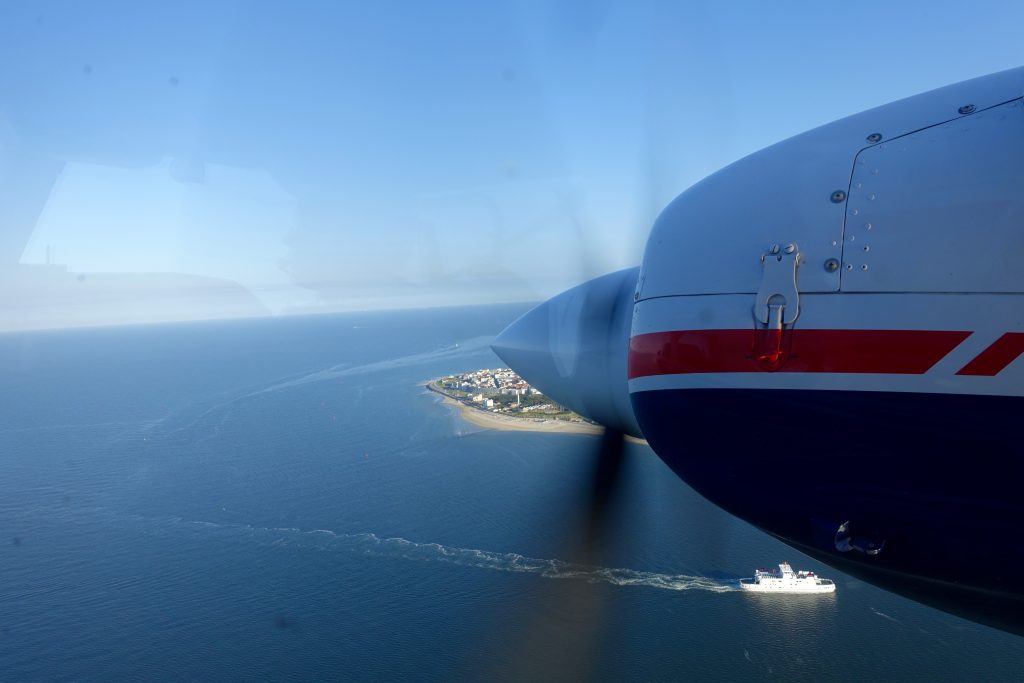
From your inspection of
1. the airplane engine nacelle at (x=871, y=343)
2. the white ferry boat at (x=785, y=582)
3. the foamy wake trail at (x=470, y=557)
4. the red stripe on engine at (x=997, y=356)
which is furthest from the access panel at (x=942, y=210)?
the white ferry boat at (x=785, y=582)

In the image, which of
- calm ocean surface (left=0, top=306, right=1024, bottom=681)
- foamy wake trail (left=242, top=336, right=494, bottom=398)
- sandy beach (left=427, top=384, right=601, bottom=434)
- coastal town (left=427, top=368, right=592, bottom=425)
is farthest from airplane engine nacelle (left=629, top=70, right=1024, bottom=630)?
foamy wake trail (left=242, top=336, right=494, bottom=398)

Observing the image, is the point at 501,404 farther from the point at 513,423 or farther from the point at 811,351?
the point at 811,351

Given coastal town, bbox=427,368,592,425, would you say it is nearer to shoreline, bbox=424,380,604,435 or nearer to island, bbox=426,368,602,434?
island, bbox=426,368,602,434

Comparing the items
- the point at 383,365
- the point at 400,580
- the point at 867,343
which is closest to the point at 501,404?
the point at 400,580

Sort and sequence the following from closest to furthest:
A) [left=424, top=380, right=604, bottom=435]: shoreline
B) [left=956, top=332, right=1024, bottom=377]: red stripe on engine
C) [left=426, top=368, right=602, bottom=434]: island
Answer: [left=956, top=332, right=1024, bottom=377]: red stripe on engine → [left=424, top=380, right=604, bottom=435]: shoreline → [left=426, top=368, right=602, bottom=434]: island

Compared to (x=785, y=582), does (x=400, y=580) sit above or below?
below

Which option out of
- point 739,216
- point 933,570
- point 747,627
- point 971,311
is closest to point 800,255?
point 739,216

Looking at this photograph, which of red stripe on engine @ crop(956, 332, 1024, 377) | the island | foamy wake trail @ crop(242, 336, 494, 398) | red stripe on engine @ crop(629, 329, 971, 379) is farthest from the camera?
foamy wake trail @ crop(242, 336, 494, 398)

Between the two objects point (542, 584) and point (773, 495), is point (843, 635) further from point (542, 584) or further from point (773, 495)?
point (773, 495)
